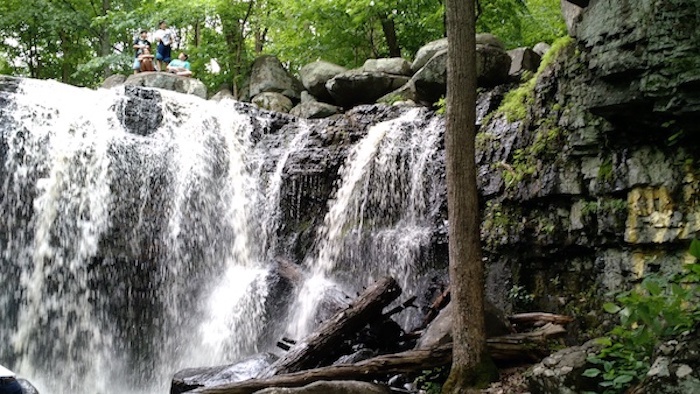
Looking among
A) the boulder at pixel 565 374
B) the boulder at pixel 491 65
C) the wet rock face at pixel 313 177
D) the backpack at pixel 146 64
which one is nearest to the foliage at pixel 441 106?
the boulder at pixel 491 65

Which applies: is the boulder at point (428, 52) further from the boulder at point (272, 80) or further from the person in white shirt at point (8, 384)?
the person in white shirt at point (8, 384)

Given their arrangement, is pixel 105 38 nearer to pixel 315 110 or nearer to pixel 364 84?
pixel 315 110

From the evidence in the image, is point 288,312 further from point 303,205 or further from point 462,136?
point 462,136

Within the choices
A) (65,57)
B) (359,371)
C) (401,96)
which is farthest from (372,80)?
(65,57)

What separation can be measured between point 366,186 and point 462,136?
5011 mm

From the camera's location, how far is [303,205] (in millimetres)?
11375

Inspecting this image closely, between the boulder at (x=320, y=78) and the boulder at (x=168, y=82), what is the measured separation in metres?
2.96

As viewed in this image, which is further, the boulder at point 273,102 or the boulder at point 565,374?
the boulder at point 273,102

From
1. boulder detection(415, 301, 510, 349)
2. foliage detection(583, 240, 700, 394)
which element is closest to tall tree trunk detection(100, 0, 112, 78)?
boulder detection(415, 301, 510, 349)

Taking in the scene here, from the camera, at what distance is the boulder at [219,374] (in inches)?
277

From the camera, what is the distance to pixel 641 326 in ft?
12.2

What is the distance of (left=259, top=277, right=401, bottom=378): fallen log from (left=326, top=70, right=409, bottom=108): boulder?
26.4 feet

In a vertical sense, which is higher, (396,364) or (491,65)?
(491,65)

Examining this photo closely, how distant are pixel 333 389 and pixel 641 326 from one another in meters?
2.84
